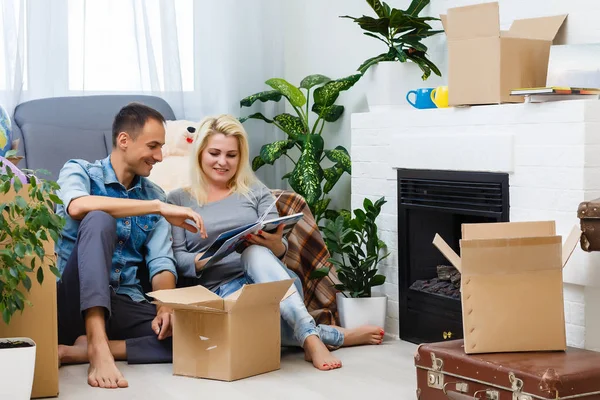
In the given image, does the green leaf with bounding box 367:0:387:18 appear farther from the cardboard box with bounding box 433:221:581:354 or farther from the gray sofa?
the cardboard box with bounding box 433:221:581:354

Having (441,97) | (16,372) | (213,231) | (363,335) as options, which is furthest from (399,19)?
(16,372)

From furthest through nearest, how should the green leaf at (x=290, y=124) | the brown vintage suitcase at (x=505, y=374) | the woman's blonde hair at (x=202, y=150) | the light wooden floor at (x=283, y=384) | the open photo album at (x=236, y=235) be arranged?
the green leaf at (x=290, y=124) < the woman's blonde hair at (x=202, y=150) < the open photo album at (x=236, y=235) < the light wooden floor at (x=283, y=384) < the brown vintage suitcase at (x=505, y=374)

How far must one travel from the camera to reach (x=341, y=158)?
12.3 ft

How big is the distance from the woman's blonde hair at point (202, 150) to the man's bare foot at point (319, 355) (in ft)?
1.92

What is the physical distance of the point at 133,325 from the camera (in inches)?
113

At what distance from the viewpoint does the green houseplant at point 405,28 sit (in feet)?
10.4

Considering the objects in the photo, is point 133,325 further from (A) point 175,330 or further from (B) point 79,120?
(B) point 79,120

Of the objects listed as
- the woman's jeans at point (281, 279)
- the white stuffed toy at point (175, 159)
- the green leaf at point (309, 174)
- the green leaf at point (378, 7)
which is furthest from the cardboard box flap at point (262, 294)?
the green leaf at point (378, 7)

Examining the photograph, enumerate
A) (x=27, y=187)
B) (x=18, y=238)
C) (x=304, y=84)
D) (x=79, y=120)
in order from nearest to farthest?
(x=18, y=238)
(x=27, y=187)
(x=79, y=120)
(x=304, y=84)

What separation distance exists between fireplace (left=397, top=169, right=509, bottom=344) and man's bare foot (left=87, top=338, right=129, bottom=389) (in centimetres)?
111

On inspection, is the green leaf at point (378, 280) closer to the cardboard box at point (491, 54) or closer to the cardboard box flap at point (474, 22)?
the cardboard box at point (491, 54)

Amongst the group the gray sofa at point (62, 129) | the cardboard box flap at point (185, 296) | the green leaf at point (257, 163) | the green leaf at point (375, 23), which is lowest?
the cardboard box flap at point (185, 296)

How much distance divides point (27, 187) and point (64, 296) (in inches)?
22.6

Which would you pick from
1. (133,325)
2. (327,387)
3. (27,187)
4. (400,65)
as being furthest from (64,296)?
(400,65)
